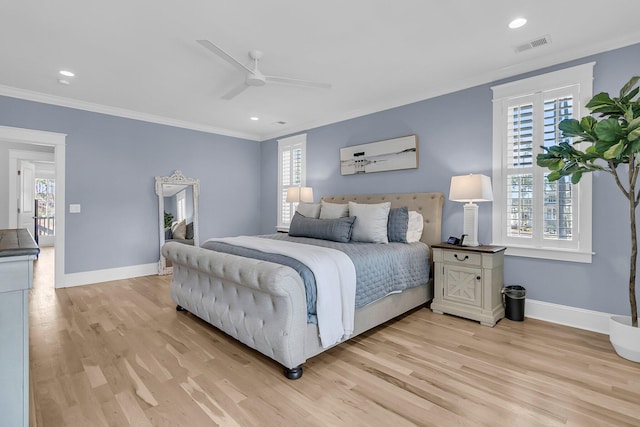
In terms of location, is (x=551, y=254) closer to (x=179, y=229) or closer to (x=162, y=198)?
(x=179, y=229)

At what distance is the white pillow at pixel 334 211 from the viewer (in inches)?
154

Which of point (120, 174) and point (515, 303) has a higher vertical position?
point (120, 174)

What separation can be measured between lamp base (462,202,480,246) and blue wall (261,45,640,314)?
255mm

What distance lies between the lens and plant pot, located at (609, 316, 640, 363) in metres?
2.27

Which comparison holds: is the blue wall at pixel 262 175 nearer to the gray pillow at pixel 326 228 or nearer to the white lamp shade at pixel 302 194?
the white lamp shade at pixel 302 194

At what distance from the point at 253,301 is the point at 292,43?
2247mm

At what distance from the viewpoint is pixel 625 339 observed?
7.58 feet

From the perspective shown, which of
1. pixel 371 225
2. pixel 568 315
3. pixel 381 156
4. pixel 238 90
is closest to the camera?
pixel 568 315

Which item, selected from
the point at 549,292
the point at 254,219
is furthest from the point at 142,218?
the point at 549,292

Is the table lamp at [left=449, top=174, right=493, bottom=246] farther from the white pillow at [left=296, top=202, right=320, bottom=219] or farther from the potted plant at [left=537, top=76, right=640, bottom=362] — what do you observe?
the white pillow at [left=296, top=202, right=320, bottom=219]

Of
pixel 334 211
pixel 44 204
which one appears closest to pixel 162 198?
pixel 334 211

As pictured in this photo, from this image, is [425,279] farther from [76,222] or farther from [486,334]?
[76,222]

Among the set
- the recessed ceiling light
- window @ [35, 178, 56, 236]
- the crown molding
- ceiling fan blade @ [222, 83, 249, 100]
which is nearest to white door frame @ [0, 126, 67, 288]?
the crown molding

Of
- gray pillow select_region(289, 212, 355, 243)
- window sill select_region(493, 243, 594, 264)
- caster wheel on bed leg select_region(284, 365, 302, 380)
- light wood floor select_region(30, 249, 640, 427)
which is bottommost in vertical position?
light wood floor select_region(30, 249, 640, 427)
